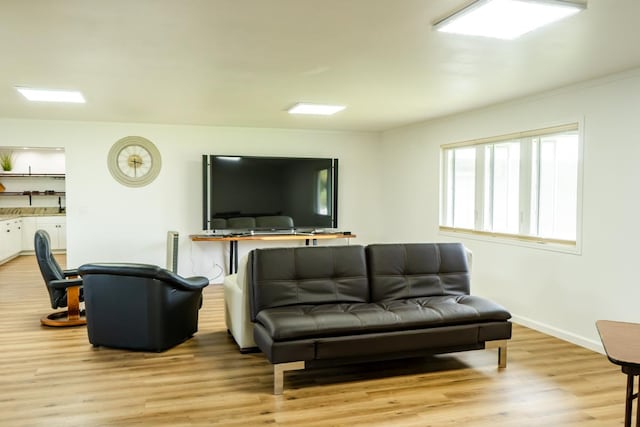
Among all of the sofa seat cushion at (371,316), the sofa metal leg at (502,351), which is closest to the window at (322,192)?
the sofa seat cushion at (371,316)

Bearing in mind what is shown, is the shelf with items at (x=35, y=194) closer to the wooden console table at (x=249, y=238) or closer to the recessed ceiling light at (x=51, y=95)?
the wooden console table at (x=249, y=238)

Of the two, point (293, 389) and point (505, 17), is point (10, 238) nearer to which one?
point (293, 389)

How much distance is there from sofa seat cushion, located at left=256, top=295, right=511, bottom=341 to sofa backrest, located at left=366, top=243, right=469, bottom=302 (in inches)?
5.1

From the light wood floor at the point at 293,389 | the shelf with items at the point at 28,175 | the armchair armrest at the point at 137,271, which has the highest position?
the shelf with items at the point at 28,175

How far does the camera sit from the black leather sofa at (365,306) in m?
3.45

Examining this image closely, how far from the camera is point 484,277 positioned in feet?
19.2

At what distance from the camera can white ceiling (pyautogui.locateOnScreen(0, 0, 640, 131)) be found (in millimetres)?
2719

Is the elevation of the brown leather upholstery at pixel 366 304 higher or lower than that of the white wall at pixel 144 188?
lower

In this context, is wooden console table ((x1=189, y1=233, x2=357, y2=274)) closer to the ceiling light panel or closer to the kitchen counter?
the ceiling light panel

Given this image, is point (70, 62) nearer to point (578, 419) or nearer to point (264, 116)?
point (264, 116)

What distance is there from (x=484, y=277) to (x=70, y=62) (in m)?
4.68

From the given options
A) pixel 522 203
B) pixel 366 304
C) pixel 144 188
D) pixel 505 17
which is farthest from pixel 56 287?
pixel 522 203

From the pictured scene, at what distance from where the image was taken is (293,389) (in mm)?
3504

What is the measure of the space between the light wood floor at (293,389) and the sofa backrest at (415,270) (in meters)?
0.56
